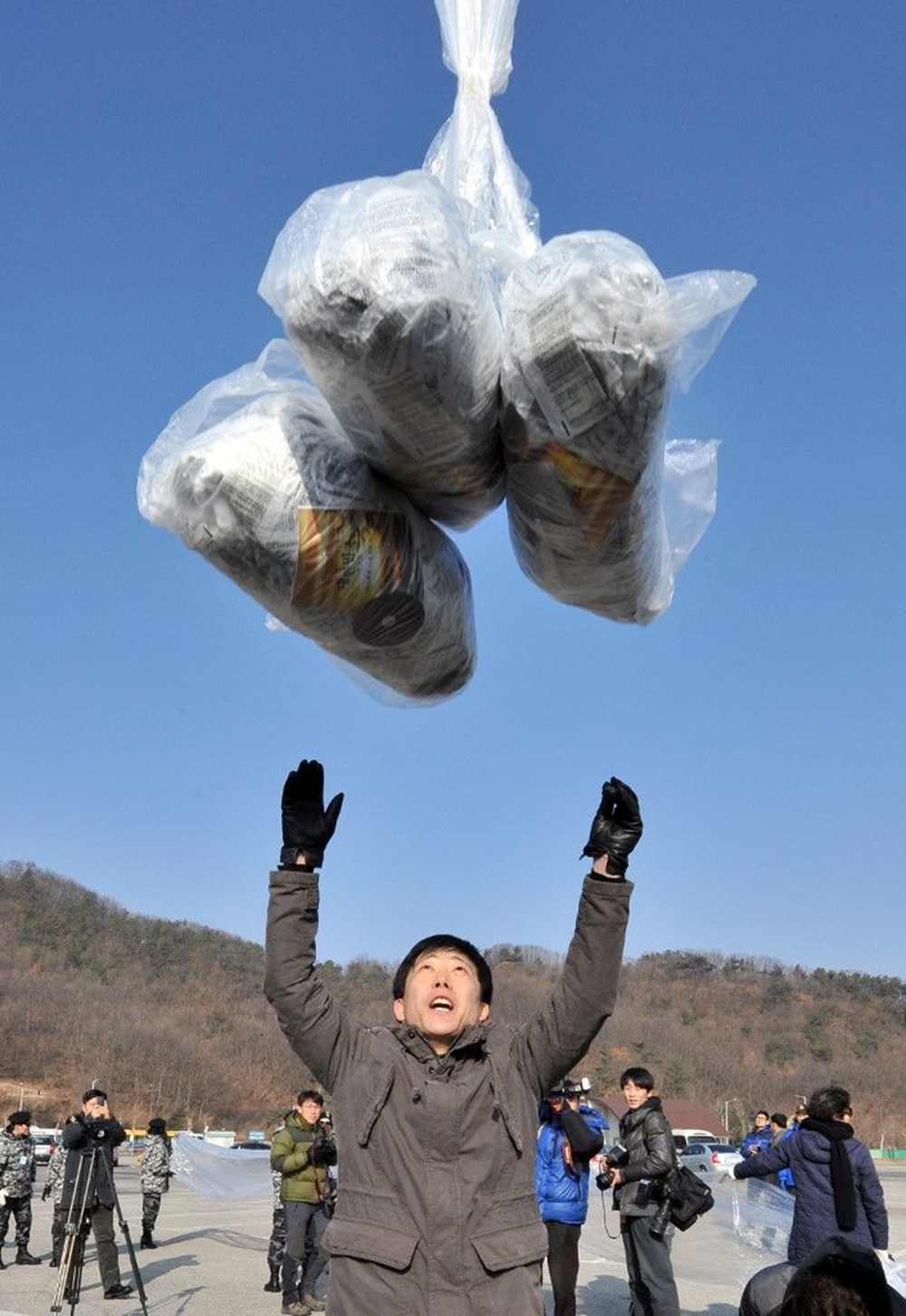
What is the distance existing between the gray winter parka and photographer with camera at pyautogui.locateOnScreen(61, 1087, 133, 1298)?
6720 mm

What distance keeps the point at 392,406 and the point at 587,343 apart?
405 mm

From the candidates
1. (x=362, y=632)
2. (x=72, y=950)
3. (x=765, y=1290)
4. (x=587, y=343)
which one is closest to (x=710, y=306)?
(x=587, y=343)

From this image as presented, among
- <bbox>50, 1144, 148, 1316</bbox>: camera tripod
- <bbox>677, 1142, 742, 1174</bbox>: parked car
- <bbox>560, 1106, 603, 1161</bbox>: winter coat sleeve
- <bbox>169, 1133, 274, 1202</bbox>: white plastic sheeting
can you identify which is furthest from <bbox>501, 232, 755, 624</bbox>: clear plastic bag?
<bbox>677, 1142, 742, 1174</bbox>: parked car

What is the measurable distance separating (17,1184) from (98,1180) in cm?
257

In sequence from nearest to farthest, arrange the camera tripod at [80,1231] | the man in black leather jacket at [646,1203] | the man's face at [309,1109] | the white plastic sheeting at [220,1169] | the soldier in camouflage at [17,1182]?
1. the man in black leather jacket at [646,1203]
2. the camera tripod at [80,1231]
3. the man's face at [309,1109]
4. the soldier in camouflage at [17,1182]
5. the white plastic sheeting at [220,1169]

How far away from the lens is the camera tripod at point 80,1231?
25.0 feet

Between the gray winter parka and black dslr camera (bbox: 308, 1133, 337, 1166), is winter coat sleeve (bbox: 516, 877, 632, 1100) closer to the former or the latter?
the gray winter parka

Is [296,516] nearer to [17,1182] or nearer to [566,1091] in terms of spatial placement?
[566,1091]

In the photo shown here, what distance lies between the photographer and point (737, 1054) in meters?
95.8

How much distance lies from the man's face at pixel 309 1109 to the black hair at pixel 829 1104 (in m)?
3.82

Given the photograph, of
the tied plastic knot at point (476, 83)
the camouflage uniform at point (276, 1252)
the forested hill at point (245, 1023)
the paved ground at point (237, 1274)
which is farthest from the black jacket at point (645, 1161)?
the forested hill at point (245, 1023)

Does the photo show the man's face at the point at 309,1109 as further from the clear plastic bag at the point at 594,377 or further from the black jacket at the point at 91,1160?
the clear plastic bag at the point at 594,377

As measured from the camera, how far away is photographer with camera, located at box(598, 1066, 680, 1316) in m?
6.49

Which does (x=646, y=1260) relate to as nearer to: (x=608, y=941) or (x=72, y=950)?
(x=608, y=941)
